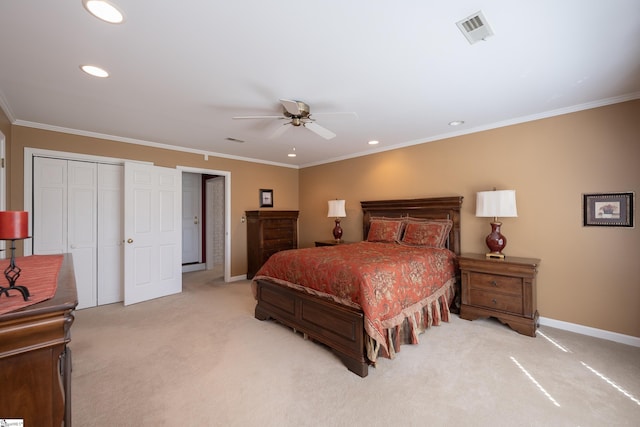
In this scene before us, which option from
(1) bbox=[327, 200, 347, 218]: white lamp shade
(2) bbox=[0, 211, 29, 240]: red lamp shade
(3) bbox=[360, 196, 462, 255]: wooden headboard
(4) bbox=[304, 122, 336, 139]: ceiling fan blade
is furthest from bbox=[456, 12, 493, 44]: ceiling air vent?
(1) bbox=[327, 200, 347, 218]: white lamp shade

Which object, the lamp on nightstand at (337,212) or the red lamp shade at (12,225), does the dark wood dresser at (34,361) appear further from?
the lamp on nightstand at (337,212)

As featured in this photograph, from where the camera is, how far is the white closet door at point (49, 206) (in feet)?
11.7

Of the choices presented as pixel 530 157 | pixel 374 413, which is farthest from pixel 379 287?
pixel 530 157

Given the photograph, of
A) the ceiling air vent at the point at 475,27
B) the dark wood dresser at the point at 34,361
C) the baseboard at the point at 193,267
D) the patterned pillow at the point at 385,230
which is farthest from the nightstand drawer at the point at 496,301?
the baseboard at the point at 193,267

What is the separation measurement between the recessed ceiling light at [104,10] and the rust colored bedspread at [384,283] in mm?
2398

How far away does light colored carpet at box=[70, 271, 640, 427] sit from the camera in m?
1.83

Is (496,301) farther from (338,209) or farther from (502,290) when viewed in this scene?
(338,209)

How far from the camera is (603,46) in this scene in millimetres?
1969

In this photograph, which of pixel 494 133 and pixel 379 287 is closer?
pixel 379 287

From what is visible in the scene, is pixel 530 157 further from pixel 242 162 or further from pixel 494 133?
pixel 242 162

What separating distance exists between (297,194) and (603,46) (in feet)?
17.6

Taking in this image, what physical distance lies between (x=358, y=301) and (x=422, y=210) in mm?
2397

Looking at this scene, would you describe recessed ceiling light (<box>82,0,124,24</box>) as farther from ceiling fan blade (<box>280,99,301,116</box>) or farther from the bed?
the bed

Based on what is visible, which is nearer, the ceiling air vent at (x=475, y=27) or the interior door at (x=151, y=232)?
the ceiling air vent at (x=475, y=27)
